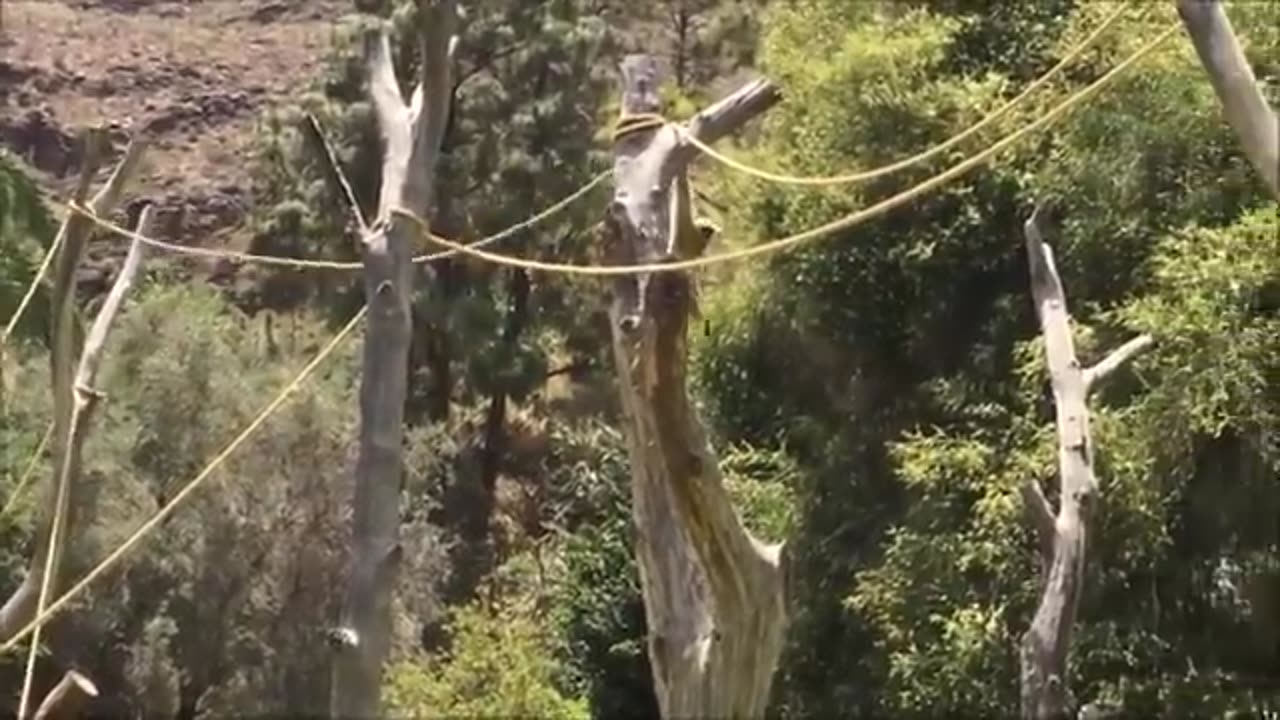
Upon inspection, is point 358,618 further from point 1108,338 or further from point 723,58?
point 723,58

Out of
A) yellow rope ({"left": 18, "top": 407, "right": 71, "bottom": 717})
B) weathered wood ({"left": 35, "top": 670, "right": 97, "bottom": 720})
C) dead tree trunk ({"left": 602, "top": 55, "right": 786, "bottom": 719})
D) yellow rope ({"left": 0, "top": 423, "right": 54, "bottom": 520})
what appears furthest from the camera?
yellow rope ({"left": 0, "top": 423, "right": 54, "bottom": 520})

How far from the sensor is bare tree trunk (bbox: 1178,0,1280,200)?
279cm

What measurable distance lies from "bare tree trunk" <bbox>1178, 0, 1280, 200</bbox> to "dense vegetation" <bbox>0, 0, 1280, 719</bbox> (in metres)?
4.35

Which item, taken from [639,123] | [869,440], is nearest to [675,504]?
[639,123]

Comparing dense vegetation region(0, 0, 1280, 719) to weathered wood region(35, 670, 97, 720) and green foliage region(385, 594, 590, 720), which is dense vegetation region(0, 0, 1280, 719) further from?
weathered wood region(35, 670, 97, 720)

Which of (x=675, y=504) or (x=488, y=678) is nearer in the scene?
(x=675, y=504)

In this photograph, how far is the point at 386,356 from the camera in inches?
147

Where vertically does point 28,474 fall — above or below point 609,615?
below

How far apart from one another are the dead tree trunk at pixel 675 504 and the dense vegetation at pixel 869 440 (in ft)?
11.3

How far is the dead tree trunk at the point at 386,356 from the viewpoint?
3590 mm

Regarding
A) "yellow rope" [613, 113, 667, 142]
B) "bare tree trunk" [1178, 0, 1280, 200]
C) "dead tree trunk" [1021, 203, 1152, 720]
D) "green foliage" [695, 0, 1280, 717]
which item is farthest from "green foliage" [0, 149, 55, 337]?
"bare tree trunk" [1178, 0, 1280, 200]

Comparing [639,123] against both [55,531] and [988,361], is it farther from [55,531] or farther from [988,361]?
[988,361]

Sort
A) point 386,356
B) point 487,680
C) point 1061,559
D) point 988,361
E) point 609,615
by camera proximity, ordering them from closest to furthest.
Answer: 1. point 386,356
2. point 1061,559
3. point 988,361
4. point 609,615
5. point 487,680

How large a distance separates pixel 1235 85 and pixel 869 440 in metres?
6.90
